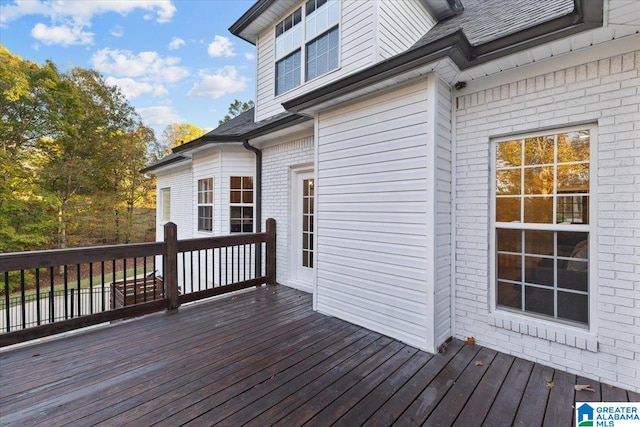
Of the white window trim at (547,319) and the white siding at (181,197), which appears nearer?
the white window trim at (547,319)

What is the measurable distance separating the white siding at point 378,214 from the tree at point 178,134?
1968cm

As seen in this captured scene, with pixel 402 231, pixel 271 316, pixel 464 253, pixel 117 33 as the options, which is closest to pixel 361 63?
pixel 402 231

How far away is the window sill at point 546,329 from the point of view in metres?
2.27

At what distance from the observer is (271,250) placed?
508 centimetres

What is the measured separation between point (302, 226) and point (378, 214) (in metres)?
2.19

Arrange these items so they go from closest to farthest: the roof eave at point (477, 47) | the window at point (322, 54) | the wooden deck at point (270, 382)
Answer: the wooden deck at point (270, 382)
the roof eave at point (477, 47)
the window at point (322, 54)

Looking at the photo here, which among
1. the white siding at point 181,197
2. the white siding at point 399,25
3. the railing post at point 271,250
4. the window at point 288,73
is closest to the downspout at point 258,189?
the railing post at point 271,250

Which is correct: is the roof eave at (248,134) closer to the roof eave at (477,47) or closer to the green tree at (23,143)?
the roof eave at (477,47)

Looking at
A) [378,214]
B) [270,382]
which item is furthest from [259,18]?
[270,382]

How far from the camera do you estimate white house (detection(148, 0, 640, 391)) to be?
2.15m

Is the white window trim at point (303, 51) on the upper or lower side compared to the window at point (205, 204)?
upper

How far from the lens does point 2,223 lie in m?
10.4

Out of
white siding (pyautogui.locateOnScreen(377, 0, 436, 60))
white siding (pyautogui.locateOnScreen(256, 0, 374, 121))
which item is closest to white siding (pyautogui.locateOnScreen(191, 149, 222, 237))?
white siding (pyautogui.locateOnScreen(256, 0, 374, 121))

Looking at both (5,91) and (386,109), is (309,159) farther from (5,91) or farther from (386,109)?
(5,91)
